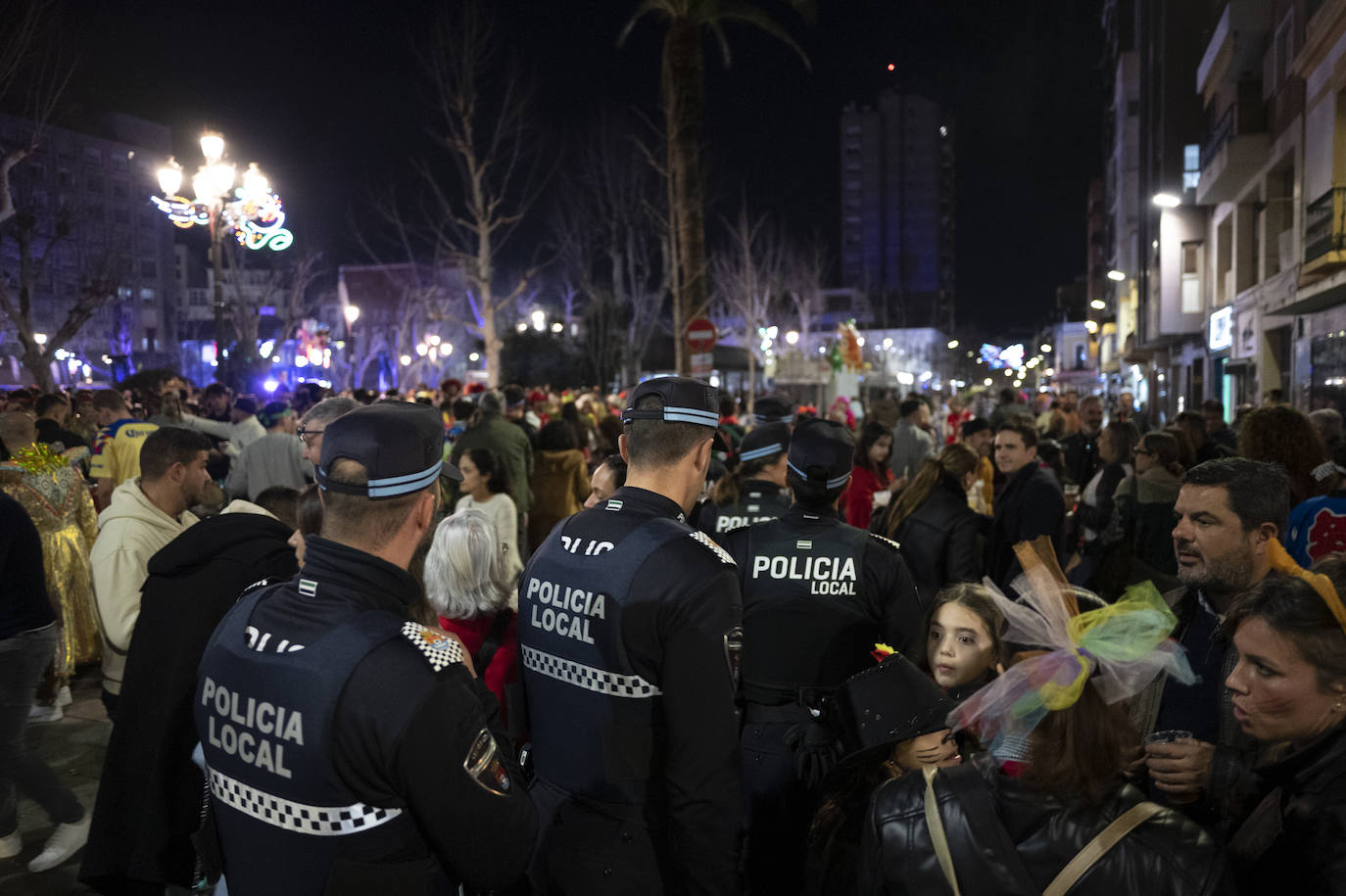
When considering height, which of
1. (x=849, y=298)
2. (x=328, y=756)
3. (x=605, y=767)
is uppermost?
(x=849, y=298)

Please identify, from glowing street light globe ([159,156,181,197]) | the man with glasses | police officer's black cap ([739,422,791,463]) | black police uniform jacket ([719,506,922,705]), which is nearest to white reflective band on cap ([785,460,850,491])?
black police uniform jacket ([719,506,922,705])

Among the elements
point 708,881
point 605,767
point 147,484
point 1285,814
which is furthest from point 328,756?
point 147,484

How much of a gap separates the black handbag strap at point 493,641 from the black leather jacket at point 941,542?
Answer: 2.59 metres

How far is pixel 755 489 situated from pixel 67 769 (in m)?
5.02

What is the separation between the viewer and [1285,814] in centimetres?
202

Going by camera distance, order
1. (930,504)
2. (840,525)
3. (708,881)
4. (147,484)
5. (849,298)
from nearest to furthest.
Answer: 1. (708,881)
2. (840,525)
3. (147,484)
4. (930,504)
5. (849,298)

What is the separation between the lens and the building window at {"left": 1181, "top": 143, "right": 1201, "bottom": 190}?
103ft

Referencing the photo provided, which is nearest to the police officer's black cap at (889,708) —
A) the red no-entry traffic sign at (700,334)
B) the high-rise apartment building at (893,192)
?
the red no-entry traffic sign at (700,334)

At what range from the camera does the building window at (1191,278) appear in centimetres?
3064

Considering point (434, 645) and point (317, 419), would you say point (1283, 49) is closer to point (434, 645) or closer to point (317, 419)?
point (317, 419)

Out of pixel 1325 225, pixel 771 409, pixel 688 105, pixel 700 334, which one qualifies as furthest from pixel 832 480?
pixel 1325 225

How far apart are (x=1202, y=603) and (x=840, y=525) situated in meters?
1.35

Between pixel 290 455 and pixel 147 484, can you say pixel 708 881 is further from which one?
pixel 290 455

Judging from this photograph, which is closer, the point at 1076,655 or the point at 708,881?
the point at 1076,655
